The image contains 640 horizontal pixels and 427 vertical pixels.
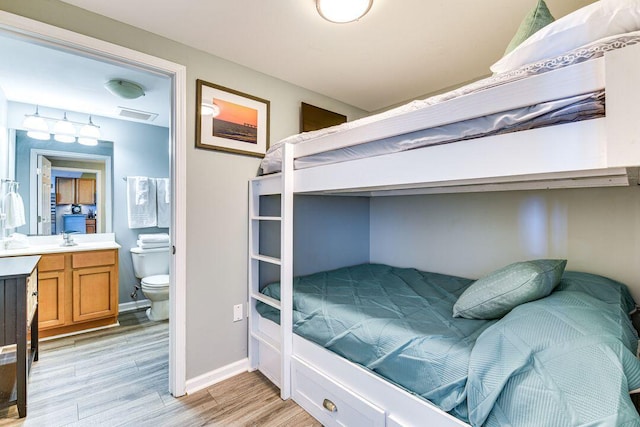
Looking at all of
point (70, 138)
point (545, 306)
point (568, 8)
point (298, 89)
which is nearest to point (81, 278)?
point (70, 138)

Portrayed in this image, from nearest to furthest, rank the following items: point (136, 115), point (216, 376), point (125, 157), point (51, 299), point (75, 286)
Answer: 1. point (216, 376)
2. point (51, 299)
3. point (75, 286)
4. point (136, 115)
5. point (125, 157)

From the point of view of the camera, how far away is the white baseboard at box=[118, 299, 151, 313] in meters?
3.24

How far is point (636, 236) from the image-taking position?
1598 millimetres

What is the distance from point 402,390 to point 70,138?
3.89m

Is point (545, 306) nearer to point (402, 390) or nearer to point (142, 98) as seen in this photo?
point (402, 390)

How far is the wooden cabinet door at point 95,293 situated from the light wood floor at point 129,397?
0.36 m

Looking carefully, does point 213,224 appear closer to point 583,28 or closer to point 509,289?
point 509,289

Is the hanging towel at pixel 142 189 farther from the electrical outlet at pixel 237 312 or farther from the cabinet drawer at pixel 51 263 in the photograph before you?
the electrical outlet at pixel 237 312

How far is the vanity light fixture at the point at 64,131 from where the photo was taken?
288 centimetres

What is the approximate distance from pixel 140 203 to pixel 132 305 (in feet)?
3.98

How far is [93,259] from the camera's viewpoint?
273 cm

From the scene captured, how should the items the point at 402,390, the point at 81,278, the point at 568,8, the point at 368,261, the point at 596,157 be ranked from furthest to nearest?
the point at 368,261 < the point at 81,278 < the point at 568,8 < the point at 402,390 < the point at 596,157

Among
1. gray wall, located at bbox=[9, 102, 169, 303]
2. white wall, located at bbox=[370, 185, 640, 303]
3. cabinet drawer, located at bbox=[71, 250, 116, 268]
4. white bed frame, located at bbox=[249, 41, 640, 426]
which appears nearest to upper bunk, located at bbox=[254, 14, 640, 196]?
white bed frame, located at bbox=[249, 41, 640, 426]

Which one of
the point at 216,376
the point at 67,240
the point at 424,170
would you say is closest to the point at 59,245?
the point at 67,240
